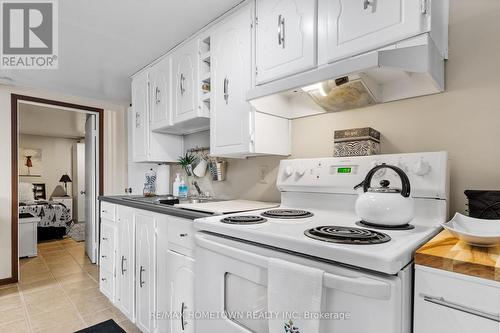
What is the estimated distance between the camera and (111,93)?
138 inches

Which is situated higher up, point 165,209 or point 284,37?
point 284,37

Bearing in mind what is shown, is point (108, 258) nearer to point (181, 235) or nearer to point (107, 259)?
point (107, 259)

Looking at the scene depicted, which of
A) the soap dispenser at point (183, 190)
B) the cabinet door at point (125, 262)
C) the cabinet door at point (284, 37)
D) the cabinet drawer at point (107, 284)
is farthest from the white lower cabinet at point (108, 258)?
the cabinet door at point (284, 37)

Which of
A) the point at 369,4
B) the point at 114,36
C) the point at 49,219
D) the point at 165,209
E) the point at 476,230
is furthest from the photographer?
the point at 49,219

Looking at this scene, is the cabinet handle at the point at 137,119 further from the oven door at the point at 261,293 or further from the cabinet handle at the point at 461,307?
the cabinet handle at the point at 461,307

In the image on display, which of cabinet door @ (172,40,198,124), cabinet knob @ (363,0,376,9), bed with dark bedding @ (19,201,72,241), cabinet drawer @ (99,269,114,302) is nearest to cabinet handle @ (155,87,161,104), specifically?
cabinet door @ (172,40,198,124)

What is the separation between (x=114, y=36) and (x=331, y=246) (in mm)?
2236

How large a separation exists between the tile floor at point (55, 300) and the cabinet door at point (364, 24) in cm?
234

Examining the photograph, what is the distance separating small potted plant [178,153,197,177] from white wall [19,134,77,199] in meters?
6.51

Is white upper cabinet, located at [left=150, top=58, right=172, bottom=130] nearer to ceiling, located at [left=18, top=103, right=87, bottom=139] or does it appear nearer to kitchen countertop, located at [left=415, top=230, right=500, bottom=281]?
kitchen countertop, located at [left=415, top=230, right=500, bottom=281]

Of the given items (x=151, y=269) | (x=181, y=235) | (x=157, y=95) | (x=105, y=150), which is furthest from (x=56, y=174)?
(x=181, y=235)

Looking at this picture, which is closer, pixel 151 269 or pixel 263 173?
pixel 151 269

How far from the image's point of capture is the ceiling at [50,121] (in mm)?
4637

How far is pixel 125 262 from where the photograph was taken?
7.11 feet
